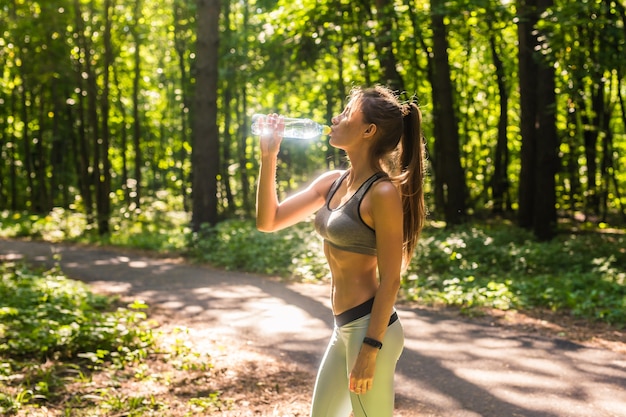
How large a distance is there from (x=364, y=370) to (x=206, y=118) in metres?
14.4

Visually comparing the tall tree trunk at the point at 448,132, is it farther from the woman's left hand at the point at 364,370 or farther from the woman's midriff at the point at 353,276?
the woman's left hand at the point at 364,370

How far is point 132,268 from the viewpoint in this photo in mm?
13914

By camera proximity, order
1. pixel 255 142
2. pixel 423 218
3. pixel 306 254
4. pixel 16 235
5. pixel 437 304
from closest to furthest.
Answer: pixel 423 218 < pixel 437 304 < pixel 306 254 < pixel 16 235 < pixel 255 142

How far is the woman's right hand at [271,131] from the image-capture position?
310 cm

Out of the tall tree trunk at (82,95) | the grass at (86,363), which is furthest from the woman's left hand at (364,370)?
the tall tree trunk at (82,95)

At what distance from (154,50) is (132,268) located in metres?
24.3

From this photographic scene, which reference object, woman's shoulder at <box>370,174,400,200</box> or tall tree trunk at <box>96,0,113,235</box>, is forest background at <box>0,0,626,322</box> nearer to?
tall tree trunk at <box>96,0,113,235</box>

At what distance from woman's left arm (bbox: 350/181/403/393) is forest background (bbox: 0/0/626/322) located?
2.51 feet

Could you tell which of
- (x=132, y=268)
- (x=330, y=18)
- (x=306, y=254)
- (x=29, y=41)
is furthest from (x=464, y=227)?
(x=29, y=41)

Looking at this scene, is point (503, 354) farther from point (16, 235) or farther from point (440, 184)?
point (16, 235)

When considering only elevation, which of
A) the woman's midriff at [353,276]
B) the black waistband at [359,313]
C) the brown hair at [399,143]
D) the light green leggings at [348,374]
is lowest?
the light green leggings at [348,374]

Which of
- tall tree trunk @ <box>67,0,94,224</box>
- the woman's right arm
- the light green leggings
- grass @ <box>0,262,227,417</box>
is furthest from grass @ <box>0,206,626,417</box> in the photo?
tall tree trunk @ <box>67,0,94,224</box>

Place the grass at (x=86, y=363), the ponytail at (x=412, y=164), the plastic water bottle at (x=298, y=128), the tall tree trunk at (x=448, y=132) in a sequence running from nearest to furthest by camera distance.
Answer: the ponytail at (x=412, y=164) → the plastic water bottle at (x=298, y=128) → the grass at (x=86, y=363) → the tall tree trunk at (x=448, y=132)

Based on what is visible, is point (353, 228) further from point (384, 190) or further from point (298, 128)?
point (298, 128)
